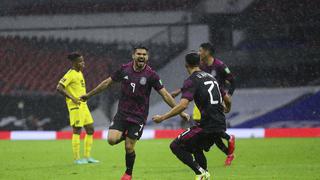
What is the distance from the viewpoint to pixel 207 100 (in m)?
10.1

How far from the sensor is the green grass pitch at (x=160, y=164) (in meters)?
11.9

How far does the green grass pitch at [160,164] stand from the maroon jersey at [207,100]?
4.72 ft

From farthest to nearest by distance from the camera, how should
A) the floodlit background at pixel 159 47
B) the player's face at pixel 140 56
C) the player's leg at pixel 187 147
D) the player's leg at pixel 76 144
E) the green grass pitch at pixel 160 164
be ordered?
the floodlit background at pixel 159 47
the player's leg at pixel 76 144
the green grass pitch at pixel 160 164
the player's face at pixel 140 56
the player's leg at pixel 187 147

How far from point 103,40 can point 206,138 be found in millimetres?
22163

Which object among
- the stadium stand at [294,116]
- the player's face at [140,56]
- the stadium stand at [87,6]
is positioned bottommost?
the stadium stand at [294,116]

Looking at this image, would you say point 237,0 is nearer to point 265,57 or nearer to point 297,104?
point 265,57

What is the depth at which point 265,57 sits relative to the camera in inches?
1209

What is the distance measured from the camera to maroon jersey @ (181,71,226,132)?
1005cm

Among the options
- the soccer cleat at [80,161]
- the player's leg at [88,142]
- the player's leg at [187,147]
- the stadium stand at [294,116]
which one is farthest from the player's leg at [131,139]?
the stadium stand at [294,116]

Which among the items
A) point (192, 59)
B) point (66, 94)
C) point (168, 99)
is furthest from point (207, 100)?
point (66, 94)

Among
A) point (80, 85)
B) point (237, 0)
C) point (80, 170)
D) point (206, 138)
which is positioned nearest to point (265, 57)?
point (237, 0)

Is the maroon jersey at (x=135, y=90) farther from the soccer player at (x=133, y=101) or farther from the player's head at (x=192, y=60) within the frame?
the player's head at (x=192, y=60)

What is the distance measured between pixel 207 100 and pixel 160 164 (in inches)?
180

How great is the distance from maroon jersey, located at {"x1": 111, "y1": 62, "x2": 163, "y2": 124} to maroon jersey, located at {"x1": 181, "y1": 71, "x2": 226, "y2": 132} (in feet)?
3.86
